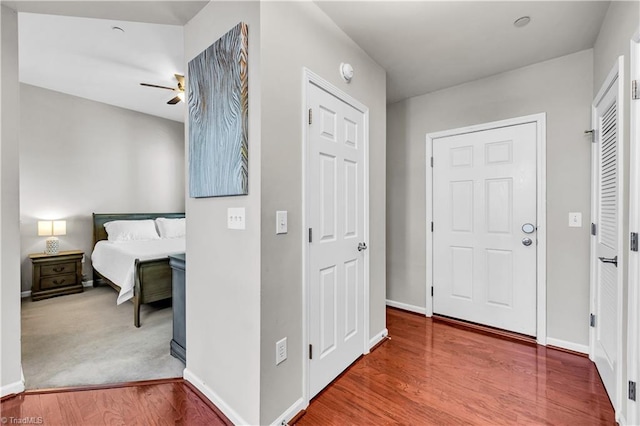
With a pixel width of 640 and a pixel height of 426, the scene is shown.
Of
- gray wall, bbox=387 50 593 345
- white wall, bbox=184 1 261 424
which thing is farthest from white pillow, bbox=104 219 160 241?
gray wall, bbox=387 50 593 345

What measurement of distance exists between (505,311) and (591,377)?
28.9 inches

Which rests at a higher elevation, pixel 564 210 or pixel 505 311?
pixel 564 210

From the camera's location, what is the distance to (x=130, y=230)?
4406mm

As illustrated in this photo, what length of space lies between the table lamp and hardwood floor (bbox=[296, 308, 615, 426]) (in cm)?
431

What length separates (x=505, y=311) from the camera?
269 cm

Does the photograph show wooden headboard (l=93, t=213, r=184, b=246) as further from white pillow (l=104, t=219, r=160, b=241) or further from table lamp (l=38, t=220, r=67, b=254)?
table lamp (l=38, t=220, r=67, b=254)

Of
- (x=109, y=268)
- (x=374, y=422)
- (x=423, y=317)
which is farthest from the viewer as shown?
(x=109, y=268)

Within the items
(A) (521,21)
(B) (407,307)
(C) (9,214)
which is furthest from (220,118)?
(B) (407,307)

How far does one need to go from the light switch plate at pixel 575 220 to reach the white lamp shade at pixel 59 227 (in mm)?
5919

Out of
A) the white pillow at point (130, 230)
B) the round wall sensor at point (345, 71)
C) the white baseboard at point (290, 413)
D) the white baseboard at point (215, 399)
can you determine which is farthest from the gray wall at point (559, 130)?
the white pillow at point (130, 230)

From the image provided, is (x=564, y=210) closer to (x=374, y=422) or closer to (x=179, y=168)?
(x=374, y=422)

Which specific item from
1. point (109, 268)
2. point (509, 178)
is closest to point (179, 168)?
point (109, 268)

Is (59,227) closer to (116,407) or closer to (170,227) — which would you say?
(170,227)

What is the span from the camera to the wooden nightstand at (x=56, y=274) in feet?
12.0
